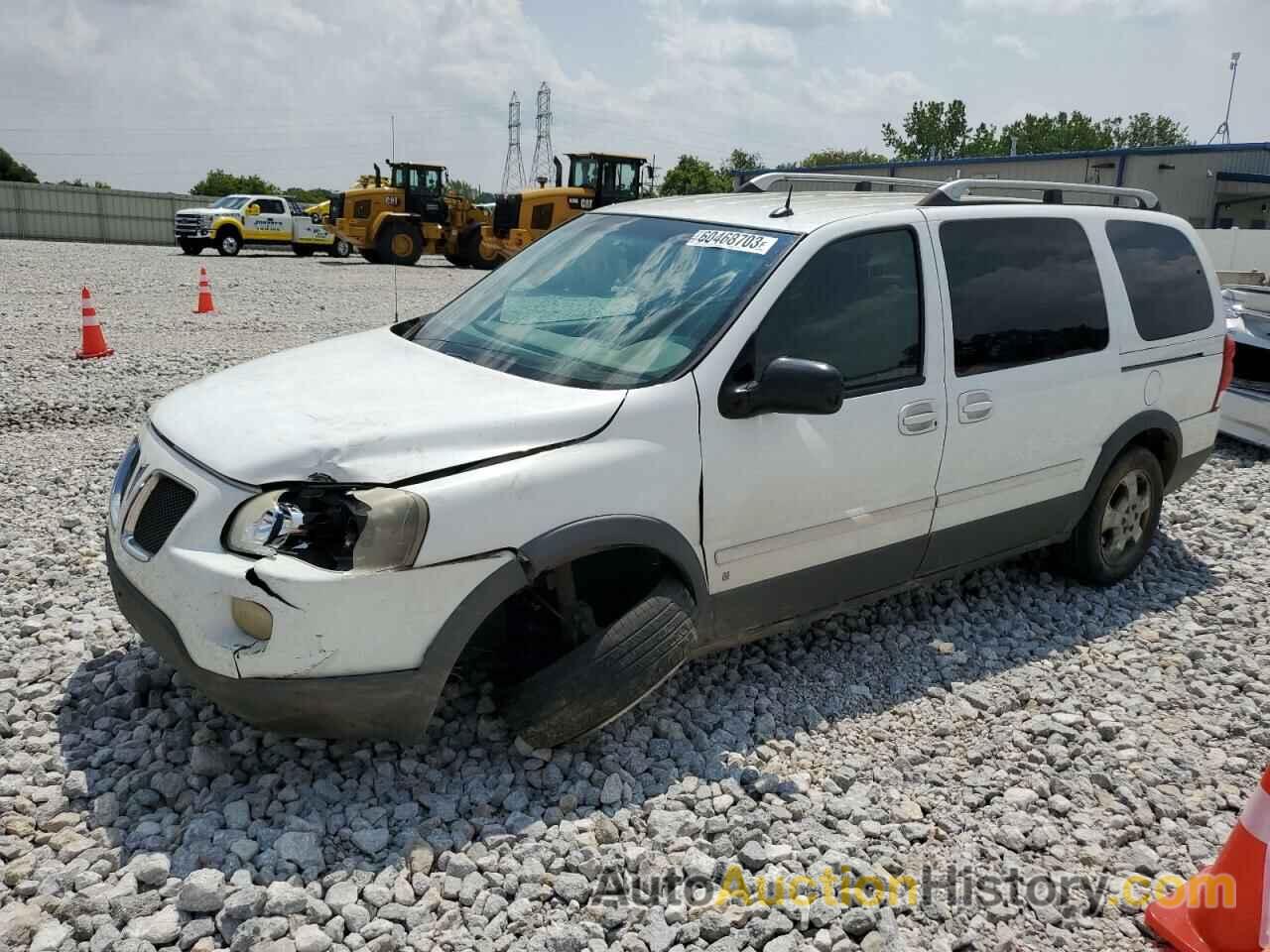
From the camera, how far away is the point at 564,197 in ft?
84.2

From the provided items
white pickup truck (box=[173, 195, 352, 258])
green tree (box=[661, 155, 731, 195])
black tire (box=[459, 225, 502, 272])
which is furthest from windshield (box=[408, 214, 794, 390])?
green tree (box=[661, 155, 731, 195])

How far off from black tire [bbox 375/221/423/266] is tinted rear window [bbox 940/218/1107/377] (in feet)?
84.5

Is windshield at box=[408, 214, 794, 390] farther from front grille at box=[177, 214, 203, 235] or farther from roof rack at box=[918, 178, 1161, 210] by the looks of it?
front grille at box=[177, 214, 203, 235]

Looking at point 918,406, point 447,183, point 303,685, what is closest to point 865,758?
point 918,406

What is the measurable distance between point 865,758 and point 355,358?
2367 mm

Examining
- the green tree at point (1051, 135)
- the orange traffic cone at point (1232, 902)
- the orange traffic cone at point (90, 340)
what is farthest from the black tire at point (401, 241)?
the green tree at point (1051, 135)

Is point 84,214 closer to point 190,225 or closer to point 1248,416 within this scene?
point 190,225

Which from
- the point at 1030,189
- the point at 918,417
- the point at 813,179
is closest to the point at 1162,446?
the point at 1030,189

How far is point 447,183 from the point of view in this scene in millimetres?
30125

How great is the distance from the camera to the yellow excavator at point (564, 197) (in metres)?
25.4

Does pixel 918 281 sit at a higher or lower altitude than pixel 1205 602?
higher

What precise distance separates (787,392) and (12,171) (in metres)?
83.9

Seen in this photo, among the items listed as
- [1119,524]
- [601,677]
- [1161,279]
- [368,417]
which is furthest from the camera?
[1119,524]

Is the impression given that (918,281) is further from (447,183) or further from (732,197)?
(447,183)
